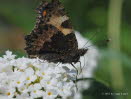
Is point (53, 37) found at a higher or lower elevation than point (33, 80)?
higher

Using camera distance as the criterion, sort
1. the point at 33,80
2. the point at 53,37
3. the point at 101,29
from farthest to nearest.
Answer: the point at 101,29, the point at 53,37, the point at 33,80

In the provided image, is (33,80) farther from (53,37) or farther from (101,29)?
(101,29)

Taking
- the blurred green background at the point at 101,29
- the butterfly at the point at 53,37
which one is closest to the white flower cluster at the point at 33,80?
the butterfly at the point at 53,37

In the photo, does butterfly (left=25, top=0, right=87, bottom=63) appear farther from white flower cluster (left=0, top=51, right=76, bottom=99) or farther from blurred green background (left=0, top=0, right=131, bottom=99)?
blurred green background (left=0, top=0, right=131, bottom=99)

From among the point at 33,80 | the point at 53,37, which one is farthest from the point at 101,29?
the point at 33,80

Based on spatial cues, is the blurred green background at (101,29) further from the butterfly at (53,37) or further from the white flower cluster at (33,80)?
the white flower cluster at (33,80)
